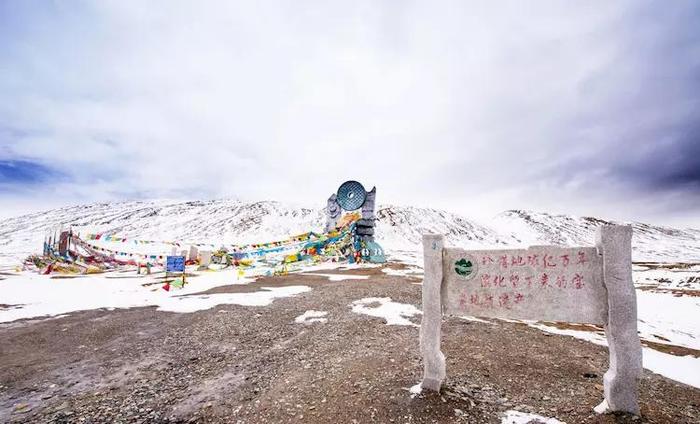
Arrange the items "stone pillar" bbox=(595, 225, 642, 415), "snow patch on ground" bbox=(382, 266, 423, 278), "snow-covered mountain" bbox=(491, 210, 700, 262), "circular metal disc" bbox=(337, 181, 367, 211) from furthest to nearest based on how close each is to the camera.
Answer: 1. "snow-covered mountain" bbox=(491, 210, 700, 262)
2. "circular metal disc" bbox=(337, 181, 367, 211)
3. "snow patch on ground" bbox=(382, 266, 423, 278)
4. "stone pillar" bbox=(595, 225, 642, 415)

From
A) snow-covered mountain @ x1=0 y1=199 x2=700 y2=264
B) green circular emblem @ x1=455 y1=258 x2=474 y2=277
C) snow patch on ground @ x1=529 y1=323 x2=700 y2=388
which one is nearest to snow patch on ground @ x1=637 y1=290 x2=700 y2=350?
snow patch on ground @ x1=529 y1=323 x2=700 y2=388

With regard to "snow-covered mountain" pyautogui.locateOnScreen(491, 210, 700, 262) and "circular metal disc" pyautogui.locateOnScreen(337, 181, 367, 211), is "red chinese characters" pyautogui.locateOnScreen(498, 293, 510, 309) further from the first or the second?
"snow-covered mountain" pyautogui.locateOnScreen(491, 210, 700, 262)

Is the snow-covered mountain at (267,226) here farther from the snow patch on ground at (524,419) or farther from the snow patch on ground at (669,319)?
the snow patch on ground at (524,419)

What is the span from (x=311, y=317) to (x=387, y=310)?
282 centimetres

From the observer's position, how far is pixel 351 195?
34.8 m

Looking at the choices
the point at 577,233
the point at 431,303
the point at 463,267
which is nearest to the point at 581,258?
the point at 463,267

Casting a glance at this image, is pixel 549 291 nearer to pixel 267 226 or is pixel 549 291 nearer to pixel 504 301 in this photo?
pixel 504 301

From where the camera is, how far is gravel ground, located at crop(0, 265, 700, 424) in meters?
4.76

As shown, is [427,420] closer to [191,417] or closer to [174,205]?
[191,417]

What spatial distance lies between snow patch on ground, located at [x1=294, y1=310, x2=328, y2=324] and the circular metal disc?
23.5 meters

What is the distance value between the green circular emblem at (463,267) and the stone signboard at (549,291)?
2 centimetres

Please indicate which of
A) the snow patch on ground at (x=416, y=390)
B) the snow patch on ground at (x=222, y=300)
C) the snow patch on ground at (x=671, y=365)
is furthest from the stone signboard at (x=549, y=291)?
the snow patch on ground at (x=222, y=300)

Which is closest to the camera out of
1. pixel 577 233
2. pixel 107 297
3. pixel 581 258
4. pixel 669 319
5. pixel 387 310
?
pixel 581 258

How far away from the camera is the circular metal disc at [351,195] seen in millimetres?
34250
